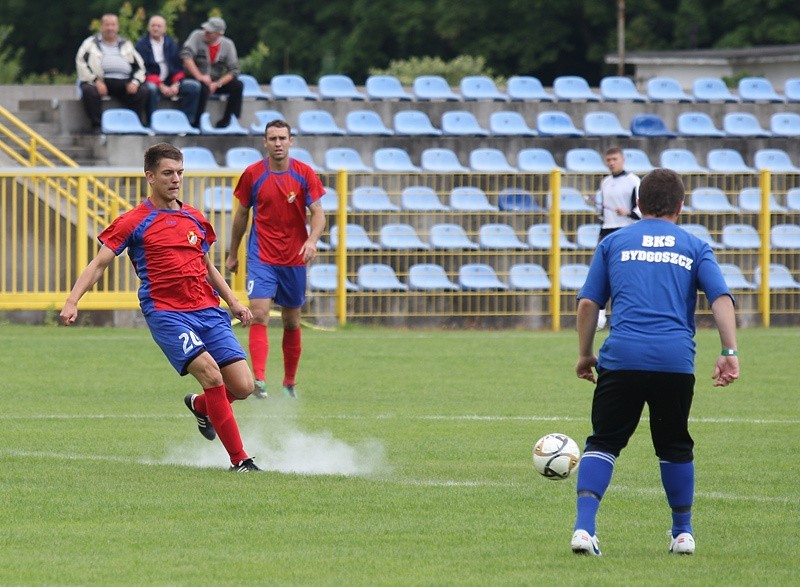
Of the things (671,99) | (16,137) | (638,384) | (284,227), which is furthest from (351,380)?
(671,99)

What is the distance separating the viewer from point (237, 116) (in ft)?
76.2

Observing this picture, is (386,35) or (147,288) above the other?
(386,35)

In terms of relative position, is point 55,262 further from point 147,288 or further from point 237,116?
A: point 147,288

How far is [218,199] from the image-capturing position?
19.2 metres

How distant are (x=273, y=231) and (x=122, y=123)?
33.9 feet

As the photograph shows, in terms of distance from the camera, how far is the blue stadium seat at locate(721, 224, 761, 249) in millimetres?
21828

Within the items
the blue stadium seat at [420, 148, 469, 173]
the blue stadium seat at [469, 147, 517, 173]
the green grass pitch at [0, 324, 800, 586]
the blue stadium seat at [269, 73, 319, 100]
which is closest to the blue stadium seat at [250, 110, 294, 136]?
the blue stadium seat at [269, 73, 319, 100]

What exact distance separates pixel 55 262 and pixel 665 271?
42.0 feet

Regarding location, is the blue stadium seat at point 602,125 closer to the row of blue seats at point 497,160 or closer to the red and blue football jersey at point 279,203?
the row of blue seats at point 497,160

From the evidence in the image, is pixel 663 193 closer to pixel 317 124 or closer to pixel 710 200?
pixel 710 200

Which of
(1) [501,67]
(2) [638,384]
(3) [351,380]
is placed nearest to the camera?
(2) [638,384]

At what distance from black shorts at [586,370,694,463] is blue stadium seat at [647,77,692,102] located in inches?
859

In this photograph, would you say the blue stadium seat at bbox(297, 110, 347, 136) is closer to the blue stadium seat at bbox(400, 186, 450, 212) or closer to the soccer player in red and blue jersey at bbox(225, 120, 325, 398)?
the blue stadium seat at bbox(400, 186, 450, 212)

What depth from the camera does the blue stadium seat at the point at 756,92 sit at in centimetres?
2881
